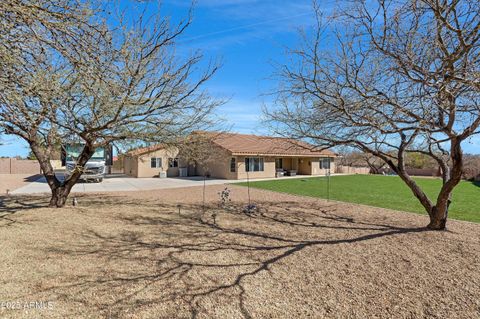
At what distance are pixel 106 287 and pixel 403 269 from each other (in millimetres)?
4373

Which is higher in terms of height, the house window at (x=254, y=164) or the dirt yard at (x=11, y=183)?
the house window at (x=254, y=164)

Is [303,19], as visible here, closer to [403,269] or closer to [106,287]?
[403,269]

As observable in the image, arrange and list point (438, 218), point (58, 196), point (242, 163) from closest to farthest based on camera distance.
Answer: point (438, 218), point (58, 196), point (242, 163)

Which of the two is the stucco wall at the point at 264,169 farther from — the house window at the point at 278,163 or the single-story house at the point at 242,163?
the house window at the point at 278,163

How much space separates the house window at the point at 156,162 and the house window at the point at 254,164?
8.61m

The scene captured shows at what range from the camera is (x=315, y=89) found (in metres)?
7.12

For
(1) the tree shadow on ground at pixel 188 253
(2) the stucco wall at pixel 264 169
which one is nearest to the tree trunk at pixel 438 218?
(1) the tree shadow on ground at pixel 188 253

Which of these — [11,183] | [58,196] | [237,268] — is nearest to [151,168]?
[11,183]

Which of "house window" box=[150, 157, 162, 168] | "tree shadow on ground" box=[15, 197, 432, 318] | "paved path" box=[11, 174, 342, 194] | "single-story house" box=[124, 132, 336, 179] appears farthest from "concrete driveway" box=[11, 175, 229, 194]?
"tree shadow on ground" box=[15, 197, 432, 318]

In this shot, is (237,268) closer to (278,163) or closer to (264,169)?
(264,169)

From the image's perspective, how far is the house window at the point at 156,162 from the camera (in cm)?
2722

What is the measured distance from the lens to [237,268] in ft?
14.7

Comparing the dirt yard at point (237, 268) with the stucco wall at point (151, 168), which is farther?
the stucco wall at point (151, 168)

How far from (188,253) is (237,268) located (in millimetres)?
1139
